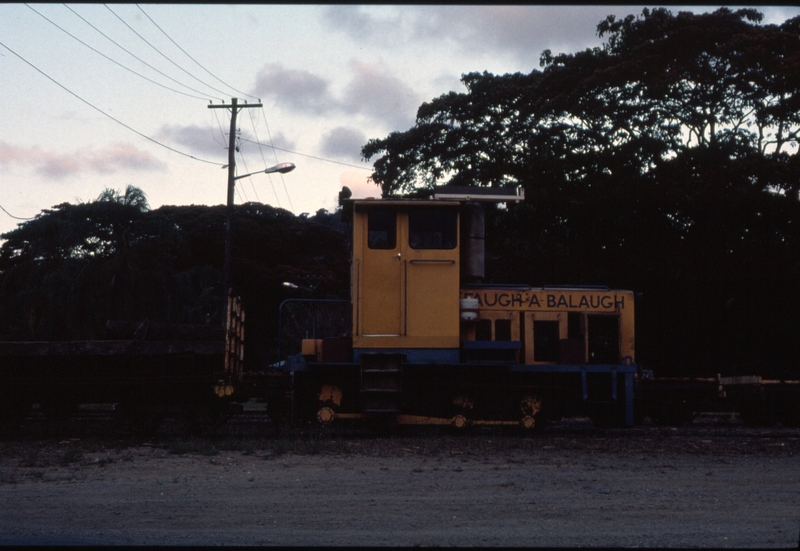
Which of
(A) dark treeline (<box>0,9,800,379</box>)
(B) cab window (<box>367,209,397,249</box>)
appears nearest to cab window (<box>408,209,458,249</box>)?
(B) cab window (<box>367,209,397,249</box>)

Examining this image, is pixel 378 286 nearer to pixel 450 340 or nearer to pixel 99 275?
pixel 450 340

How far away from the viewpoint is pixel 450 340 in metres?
12.8

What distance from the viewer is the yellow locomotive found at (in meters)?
12.8

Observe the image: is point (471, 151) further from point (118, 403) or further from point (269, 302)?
point (269, 302)

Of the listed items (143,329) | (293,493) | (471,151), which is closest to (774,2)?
(293,493)

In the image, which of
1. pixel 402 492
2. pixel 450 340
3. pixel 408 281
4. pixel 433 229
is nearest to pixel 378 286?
pixel 408 281

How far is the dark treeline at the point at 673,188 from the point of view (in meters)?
19.9

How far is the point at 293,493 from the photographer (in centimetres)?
789

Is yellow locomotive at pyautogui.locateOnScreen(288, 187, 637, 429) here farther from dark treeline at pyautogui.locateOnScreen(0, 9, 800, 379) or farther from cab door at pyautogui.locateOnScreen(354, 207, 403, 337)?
dark treeline at pyautogui.locateOnScreen(0, 9, 800, 379)

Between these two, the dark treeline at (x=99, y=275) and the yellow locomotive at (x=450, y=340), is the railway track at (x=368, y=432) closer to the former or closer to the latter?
the yellow locomotive at (x=450, y=340)

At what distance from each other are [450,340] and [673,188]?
970 centimetres

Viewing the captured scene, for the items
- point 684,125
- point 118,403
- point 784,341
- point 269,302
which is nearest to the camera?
point 118,403

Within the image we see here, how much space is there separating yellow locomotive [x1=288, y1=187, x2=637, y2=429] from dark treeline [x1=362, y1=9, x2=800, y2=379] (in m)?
7.28

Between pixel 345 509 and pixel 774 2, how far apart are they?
16.2 ft
